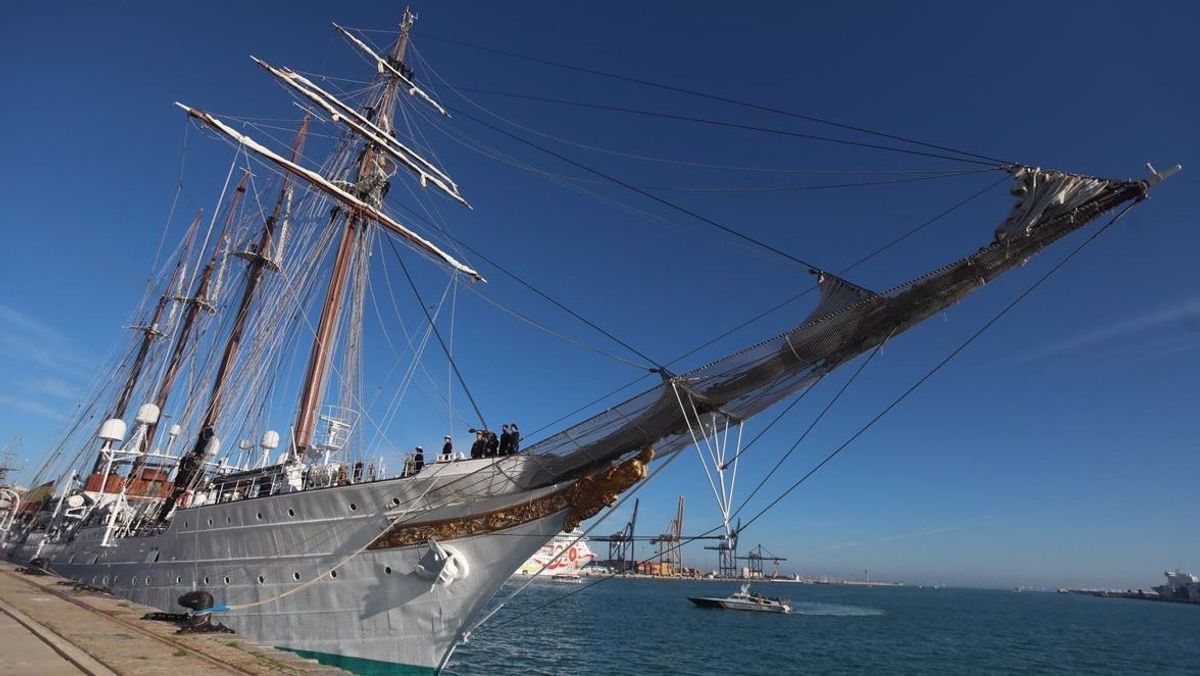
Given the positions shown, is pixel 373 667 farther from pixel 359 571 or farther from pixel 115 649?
pixel 115 649

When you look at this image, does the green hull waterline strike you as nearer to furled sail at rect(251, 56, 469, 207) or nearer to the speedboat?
furled sail at rect(251, 56, 469, 207)

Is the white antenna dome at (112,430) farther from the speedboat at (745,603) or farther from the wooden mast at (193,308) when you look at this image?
the speedboat at (745,603)

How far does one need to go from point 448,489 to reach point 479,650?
40.1ft

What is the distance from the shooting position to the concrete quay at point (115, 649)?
25.6 feet

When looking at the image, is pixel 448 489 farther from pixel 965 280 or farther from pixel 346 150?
pixel 346 150

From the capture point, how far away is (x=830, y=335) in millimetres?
10664

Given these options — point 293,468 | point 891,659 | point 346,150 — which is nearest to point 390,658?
point 293,468

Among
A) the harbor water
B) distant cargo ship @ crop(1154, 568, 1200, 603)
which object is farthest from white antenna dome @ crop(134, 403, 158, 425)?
distant cargo ship @ crop(1154, 568, 1200, 603)

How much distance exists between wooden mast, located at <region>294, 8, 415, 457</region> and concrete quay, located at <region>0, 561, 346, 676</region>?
6619 mm

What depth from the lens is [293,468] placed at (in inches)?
625

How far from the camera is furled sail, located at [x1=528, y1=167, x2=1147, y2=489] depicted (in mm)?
9328

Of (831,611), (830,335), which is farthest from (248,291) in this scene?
(831,611)

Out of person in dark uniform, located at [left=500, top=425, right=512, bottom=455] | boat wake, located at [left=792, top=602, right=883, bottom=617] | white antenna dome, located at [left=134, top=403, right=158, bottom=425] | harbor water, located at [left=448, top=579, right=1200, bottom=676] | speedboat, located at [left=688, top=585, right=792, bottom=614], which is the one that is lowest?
harbor water, located at [left=448, top=579, right=1200, bottom=676]

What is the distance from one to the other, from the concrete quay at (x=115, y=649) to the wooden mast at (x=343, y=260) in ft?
21.7
